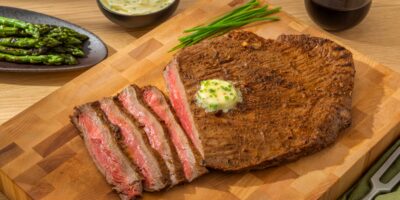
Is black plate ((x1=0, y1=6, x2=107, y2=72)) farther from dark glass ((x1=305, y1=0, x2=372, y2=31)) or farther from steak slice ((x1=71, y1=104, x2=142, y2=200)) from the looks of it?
dark glass ((x1=305, y1=0, x2=372, y2=31))

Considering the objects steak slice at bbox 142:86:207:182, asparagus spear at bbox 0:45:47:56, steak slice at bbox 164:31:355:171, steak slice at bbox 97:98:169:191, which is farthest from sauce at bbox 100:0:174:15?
steak slice at bbox 97:98:169:191

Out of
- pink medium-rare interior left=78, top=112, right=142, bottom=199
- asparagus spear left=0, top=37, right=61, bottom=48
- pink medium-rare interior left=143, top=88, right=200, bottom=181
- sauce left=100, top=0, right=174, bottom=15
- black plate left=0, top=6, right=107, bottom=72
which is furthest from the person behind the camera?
sauce left=100, top=0, right=174, bottom=15

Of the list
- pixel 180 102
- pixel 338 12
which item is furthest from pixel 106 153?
pixel 338 12

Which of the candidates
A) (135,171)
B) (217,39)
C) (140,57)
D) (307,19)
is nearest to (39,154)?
(135,171)

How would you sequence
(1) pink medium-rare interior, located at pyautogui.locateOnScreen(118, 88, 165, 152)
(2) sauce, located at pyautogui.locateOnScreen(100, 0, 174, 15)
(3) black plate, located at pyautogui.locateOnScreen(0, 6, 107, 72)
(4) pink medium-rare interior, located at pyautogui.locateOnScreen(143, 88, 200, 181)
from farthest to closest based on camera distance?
(2) sauce, located at pyautogui.locateOnScreen(100, 0, 174, 15), (3) black plate, located at pyautogui.locateOnScreen(0, 6, 107, 72), (1) pink medium-rare interior, located at pyautogui.locateOnScreen(118, 88, 165, 152), (4) pink medium-rare interior, located at pyautogui.locateOnScreen(143, 88, 200, 181)

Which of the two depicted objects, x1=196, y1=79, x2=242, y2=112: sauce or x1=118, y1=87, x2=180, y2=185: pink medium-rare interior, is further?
x1=196, y1=79, x2=242, y2=112: sauce

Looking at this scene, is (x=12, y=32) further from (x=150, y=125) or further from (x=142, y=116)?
(x=150, y=125)
